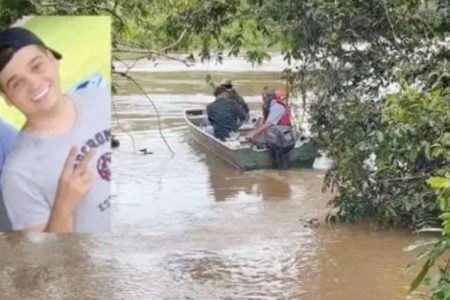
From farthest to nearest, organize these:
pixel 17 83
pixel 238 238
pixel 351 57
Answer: pixel 238 238 → pixel 351 57 → pixel 17 83

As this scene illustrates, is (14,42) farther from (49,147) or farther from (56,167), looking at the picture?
(56,167)

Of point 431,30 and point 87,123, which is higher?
point 431,30

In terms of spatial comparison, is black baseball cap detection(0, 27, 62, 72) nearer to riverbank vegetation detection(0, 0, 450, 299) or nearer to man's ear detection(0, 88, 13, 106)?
man's ear detection(0, 88, 13, 106)

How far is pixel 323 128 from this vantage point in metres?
11.9

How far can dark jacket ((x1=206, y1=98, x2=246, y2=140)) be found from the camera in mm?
17969

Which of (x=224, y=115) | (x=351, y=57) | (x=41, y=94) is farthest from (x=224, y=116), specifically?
(x=41, y=94)

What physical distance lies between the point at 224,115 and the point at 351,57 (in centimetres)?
704

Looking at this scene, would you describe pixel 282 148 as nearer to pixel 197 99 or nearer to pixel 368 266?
pixel 368 266

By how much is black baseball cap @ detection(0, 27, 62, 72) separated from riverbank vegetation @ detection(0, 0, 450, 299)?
9.78ft

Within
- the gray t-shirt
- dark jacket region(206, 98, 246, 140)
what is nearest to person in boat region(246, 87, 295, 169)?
dark jacket region(206, 98, 246, 140)

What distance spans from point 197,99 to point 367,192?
16975 millimetres

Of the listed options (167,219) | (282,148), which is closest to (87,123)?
(167,219)

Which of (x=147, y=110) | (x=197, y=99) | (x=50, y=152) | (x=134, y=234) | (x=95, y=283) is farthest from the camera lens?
(x=197, y=99)

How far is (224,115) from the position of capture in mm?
17984
